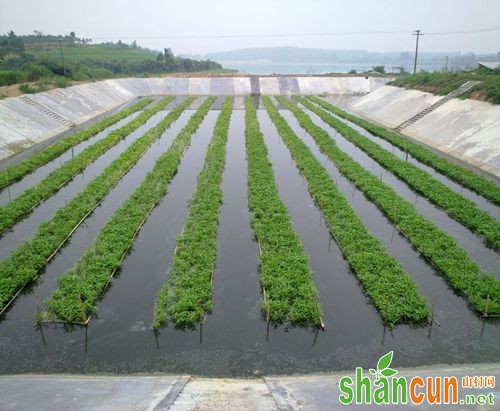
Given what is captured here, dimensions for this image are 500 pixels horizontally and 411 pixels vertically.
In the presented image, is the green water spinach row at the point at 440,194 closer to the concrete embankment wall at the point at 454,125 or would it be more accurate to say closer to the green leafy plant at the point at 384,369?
the concrete embankment wall at the point at 454,125

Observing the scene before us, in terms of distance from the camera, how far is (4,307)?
10.4 meters

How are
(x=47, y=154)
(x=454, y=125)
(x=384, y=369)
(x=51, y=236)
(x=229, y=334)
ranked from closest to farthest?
(x=384, y=369) < (x=229, y=334) < (x=51, y=236) < (x=47, y=154) < (x=454, y=125)

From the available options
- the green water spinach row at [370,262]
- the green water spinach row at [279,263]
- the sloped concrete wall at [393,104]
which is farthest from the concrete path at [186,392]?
the sloped concrete wall at [393,104]

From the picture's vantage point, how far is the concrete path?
22.4 ft

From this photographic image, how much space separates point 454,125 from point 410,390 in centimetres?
2521

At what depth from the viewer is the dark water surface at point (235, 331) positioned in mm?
8875

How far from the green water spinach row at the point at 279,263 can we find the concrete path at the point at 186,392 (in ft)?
6.51

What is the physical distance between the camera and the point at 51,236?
1385cm

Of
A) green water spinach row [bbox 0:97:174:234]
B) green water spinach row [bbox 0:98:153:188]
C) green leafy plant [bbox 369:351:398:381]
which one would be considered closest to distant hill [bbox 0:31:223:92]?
green water spinach row [bbox 0:98:153:188]

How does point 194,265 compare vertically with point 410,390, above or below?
above

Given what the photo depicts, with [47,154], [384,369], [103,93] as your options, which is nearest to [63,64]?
[103,93]

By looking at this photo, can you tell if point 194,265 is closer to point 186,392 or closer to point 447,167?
point 186,392

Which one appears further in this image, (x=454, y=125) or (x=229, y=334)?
(x=454, y=125)

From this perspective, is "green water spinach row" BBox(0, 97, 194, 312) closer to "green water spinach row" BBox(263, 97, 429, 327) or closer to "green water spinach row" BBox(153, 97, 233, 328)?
"green water spinach row" BBox(153, 97, 233, 328)
